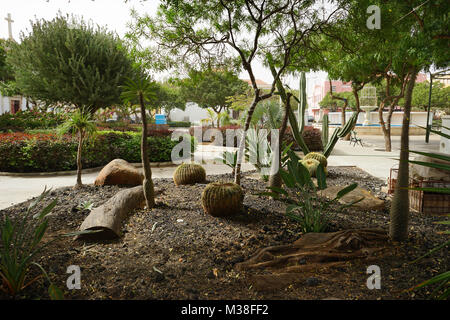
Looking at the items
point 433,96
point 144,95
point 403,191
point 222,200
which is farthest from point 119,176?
point 433,96

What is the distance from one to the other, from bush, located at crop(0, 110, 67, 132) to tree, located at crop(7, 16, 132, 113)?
3.26ft

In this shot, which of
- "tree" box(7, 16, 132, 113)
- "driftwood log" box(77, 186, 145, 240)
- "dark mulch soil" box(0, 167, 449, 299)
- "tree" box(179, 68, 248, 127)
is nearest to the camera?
"dark mulch soil" box(0, 167, 449, 299)

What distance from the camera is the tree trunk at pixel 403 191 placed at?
2832 mm

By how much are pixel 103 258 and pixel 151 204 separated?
157 cm

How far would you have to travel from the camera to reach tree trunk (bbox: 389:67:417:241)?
9.29 ft

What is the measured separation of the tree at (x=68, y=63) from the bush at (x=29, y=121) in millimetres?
993

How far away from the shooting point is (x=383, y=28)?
15.0ft

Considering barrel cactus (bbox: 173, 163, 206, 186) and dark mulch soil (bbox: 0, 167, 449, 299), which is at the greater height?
barrel cactus (bbox: 173, 163, 206, 186)

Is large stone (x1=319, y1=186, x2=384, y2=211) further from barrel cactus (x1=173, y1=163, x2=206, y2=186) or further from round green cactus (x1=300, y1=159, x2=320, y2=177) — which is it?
barrel cactus (x1=173, y1=163, x2=206, y2=186)

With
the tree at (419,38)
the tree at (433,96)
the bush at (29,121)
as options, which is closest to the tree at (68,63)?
the bush at (29,121)

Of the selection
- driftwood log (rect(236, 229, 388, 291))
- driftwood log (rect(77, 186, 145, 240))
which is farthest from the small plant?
driftwood log (rect(77, 186, 145, 240))

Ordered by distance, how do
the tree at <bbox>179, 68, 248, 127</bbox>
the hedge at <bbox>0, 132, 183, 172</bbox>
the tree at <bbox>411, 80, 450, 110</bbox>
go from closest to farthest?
the hedge at <bbox>0, 132, 183, 172</bbox> < the tree at <bbox>179, 68, 248, 127</bbox> < the tree at <bbox>411, 80, 450, 110</bbox>
